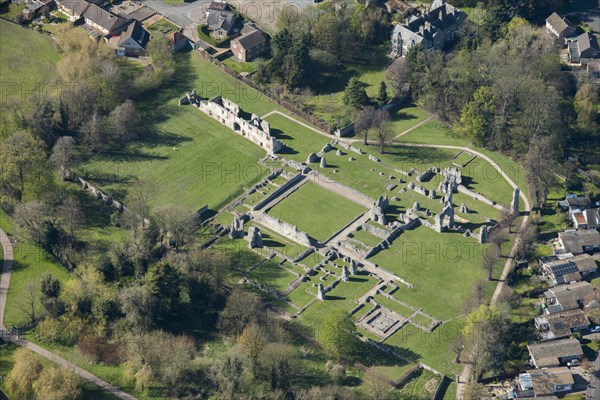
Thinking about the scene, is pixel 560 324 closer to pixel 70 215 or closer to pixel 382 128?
pixel 382 128

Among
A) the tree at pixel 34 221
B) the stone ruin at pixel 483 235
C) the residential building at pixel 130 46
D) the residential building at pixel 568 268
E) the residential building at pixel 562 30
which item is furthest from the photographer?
the residential building at pixel 130 46

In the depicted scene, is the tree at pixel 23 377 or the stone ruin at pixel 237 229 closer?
the tree at pixel 23 377

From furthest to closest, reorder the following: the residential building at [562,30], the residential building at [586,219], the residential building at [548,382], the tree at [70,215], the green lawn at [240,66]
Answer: the residential building at [562,30], the green lawn at [240,66], the tree at [70,215], the residential building at [586,219], the residential building at [548,382]

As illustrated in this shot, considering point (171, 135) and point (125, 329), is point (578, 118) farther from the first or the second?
point (125, 329)

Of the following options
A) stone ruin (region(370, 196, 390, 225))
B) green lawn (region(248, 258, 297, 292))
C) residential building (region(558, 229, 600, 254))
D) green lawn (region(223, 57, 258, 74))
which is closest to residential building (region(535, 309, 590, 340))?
residential building (region(558, 229, 600, 254))

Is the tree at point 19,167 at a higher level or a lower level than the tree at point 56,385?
higher

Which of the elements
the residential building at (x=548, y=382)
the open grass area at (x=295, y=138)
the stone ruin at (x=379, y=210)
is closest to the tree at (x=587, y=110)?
the stone ruin at (x=379, y=210)

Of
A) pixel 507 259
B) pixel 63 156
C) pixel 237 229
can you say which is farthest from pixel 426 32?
pixel 63 156

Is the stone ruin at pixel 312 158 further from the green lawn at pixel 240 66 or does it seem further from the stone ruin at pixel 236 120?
the green lawn at pixel 240 66
